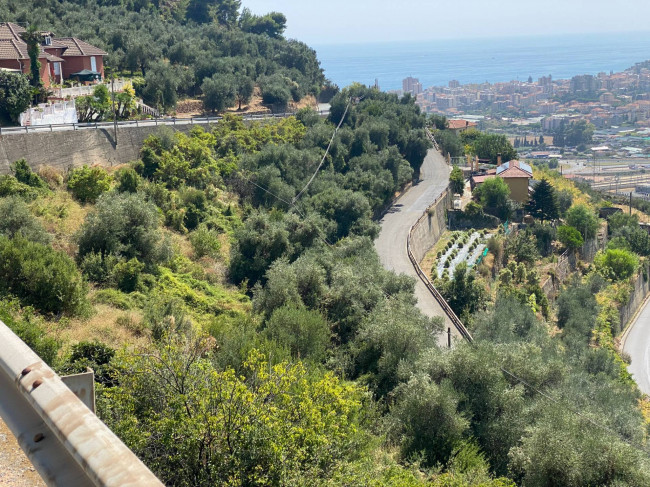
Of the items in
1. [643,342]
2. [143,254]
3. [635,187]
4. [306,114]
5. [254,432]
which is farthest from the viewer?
[635,187]

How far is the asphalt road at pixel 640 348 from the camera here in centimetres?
3206

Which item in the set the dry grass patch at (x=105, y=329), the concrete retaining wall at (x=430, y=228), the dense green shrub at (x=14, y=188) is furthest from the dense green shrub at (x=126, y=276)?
the concrete retaining wall at (x=430, y=228)

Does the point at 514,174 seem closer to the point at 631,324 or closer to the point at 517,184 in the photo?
the point at 517,184

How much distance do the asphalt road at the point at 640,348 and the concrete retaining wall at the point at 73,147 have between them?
2514cm

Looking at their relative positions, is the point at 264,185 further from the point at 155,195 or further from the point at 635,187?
the point at 635,187

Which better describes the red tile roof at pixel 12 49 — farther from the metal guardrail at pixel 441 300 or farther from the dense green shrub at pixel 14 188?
the metal guardrail at pixel 441 300

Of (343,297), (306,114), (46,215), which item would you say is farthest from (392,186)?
(46,215)

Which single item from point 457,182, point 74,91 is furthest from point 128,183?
point 457,182

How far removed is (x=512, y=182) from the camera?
44.8 meters

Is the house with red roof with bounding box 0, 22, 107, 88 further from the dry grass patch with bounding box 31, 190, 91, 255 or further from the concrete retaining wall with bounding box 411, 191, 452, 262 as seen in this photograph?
the concrete retaining wall with bounding box 411, 191, 452, 262

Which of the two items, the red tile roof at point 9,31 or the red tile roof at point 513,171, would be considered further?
the red tile roof at point 513,171

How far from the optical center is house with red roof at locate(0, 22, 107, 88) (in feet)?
102

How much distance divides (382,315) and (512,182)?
29192 millimetres

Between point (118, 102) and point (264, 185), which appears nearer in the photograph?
point (264, 185)
